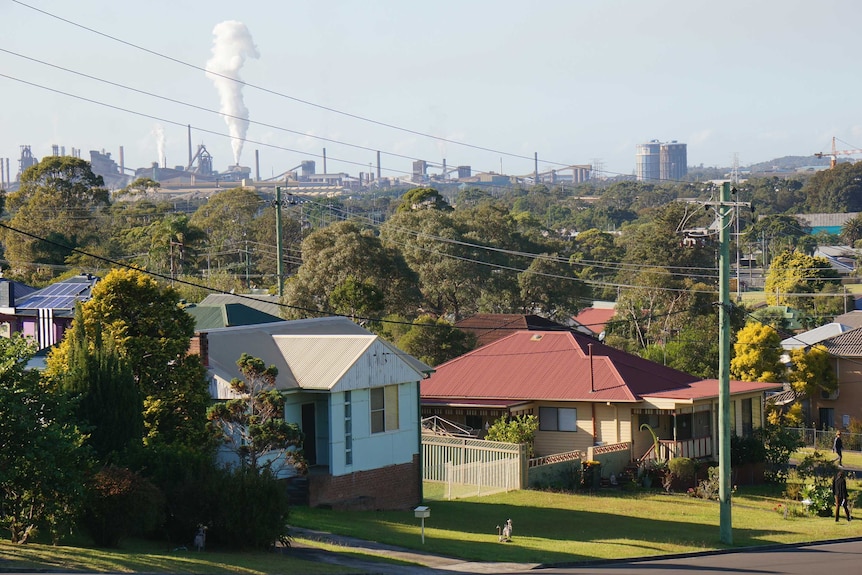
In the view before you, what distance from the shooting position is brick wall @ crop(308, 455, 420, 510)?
29516 millimetres

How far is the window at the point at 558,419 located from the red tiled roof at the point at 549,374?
679mm

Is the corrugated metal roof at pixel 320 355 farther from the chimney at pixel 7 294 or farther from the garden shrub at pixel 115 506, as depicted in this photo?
the chimney at pixel 7 294

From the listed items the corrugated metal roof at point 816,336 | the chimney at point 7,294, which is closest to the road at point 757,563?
the chimney at point 7,294

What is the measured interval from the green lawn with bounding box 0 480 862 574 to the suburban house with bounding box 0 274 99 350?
13.7 meters

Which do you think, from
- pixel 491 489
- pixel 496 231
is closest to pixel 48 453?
pixel 491 489

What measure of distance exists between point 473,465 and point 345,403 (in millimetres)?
7383

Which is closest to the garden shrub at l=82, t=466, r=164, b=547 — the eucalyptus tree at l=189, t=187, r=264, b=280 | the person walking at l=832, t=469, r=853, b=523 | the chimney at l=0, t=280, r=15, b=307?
the person walking at l=832, t=469, r=853, b=523

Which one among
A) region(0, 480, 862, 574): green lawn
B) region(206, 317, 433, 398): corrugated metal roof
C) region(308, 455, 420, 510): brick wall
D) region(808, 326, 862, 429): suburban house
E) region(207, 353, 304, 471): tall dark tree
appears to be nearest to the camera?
region(0, 480, 862, 574): green lawn

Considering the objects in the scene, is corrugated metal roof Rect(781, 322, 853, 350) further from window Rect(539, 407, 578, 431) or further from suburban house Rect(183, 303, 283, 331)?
suburban house Rect(183, 303, 283, 331)

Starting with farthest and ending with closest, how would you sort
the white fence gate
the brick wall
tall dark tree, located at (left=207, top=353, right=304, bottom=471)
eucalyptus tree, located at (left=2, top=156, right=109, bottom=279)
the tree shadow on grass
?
eucalyptus tree, located at (left=2, top=156, right=109, bottom=279) → the white fence gate → the brick wall → tall dark tree, located at (left=207, top=353, right=304, bottom=471) → the tree shadow on grass

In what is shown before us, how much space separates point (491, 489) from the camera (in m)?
36.2

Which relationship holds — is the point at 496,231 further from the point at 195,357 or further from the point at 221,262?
the point at 195,357

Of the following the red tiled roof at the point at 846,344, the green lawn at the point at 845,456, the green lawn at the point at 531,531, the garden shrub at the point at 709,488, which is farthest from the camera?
the red tiled roof at the point at 846,344

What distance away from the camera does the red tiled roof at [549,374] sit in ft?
138
